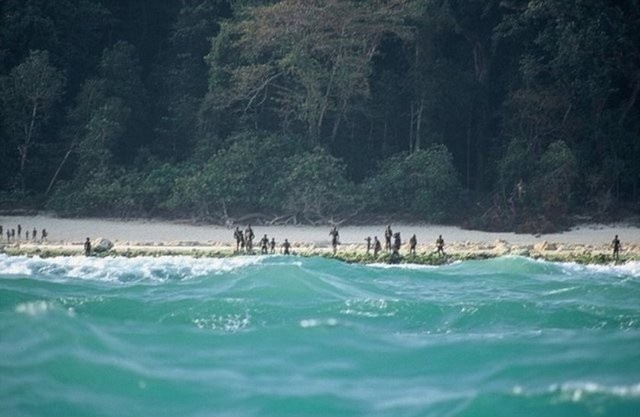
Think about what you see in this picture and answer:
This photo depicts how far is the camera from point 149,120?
113 feet

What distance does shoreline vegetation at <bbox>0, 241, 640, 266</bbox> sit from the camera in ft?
76.6

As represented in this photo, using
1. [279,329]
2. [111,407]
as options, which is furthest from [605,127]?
[111,407]

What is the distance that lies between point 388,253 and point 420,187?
6265 mm

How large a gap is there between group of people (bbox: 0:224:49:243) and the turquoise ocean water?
6957 millimetres

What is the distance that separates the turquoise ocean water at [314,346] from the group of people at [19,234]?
6.96 metres

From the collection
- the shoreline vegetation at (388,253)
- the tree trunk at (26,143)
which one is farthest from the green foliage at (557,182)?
the tree trunk at (26,143)

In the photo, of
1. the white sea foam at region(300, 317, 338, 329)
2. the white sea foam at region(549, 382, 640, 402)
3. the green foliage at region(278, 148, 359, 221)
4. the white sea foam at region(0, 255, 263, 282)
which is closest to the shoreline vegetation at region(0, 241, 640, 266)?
Result: the white sea foam at region(0, 255, 263, 282)

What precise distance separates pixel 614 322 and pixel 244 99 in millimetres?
19148

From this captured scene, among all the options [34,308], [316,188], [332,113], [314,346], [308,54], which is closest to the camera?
[314,346]

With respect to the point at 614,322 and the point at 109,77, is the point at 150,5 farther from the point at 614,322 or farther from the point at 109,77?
the point at 614,322

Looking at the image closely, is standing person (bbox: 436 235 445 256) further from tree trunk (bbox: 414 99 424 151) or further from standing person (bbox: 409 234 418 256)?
tree trunk (bbox: 414 99 424 151)

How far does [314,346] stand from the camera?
12898 mm

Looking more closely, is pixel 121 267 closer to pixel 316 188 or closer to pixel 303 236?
pixel 303 236

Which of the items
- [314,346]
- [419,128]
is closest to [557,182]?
[419,128]
